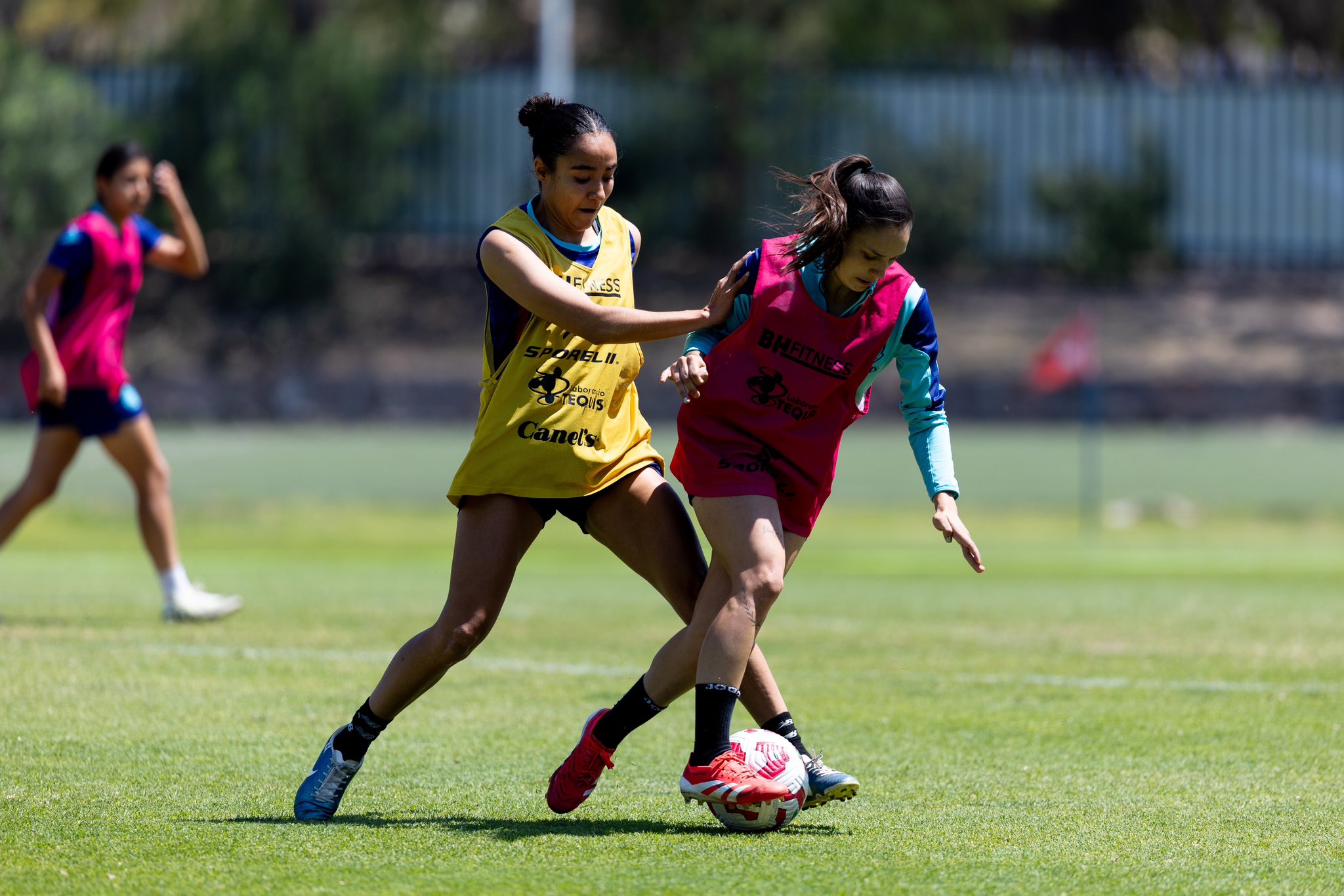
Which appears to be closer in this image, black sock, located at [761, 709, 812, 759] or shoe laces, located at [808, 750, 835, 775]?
shoe laces, located at [808, 750, 835, 775]

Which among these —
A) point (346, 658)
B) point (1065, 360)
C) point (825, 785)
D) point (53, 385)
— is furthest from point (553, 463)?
point (1065, 360)

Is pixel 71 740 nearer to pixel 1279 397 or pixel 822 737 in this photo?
pixel 822 737

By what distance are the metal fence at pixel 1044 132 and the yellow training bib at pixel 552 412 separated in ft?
75.9

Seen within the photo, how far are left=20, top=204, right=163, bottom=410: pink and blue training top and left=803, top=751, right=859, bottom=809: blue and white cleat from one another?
5.29 metres

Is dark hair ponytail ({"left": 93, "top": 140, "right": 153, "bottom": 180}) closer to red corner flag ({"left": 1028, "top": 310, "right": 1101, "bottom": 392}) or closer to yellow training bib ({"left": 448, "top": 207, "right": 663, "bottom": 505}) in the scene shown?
yellow training bib ({"left": 448, "top": 207, "right": 663, "bottom": 505})

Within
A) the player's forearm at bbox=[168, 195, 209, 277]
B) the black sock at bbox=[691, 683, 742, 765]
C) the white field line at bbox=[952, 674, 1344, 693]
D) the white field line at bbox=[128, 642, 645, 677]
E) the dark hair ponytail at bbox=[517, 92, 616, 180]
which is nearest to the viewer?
the black sock at bbox=[691, 683, 742, 765]

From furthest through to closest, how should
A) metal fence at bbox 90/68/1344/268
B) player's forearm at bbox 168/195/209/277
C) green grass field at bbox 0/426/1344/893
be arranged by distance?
metal fence at bbox 90/68/1344/268 → player's forearm at bbox 168/195/209/277 → green grass field at bbox 0/426/1344/893

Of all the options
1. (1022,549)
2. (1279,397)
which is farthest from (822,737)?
(1279,397)

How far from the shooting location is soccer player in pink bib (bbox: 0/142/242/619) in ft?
30.4

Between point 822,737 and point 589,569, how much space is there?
8.98 m

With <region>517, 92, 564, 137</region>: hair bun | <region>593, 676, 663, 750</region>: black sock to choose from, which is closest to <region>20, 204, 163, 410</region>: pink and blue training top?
<region>517, 92, 564, 137</region>: hair bun

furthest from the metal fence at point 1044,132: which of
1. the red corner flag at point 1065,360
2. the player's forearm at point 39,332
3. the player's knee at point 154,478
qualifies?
the player's forearm at point 39,332

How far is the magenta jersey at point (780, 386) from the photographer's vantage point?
17.0ft

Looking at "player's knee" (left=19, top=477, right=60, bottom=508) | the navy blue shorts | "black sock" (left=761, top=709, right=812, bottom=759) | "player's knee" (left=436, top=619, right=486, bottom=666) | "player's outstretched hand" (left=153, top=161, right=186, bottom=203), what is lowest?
"player's knee" (left=19, top=477, right=60, bottom=508)
